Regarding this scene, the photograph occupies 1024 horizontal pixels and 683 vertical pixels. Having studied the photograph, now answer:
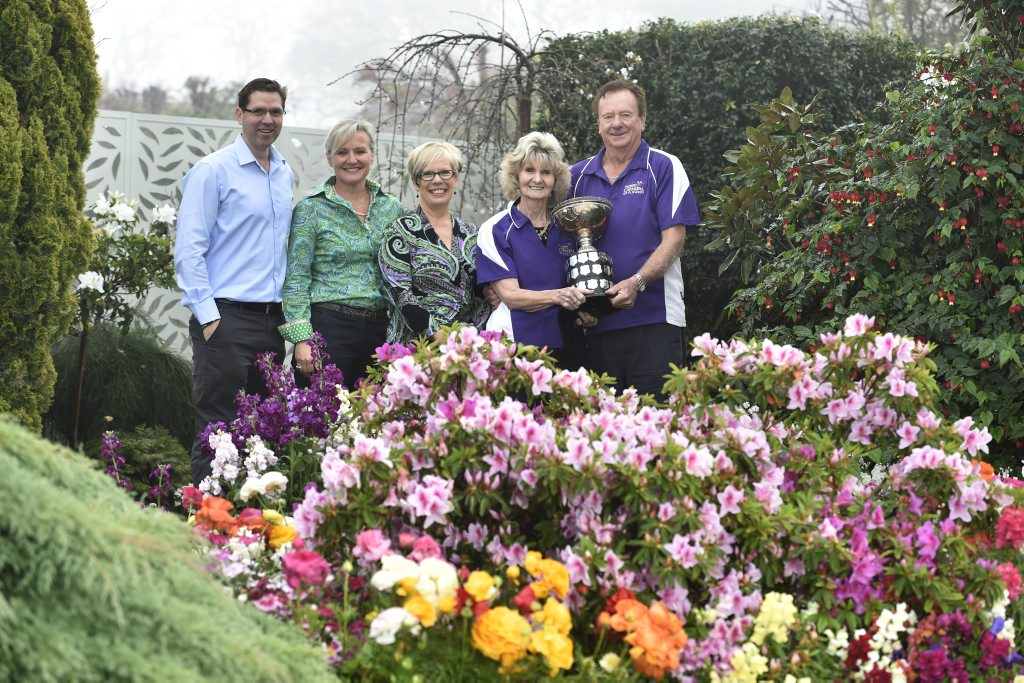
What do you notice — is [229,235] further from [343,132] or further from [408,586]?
[408,586]

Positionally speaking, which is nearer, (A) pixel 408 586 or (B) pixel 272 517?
(A) pixel 408 586

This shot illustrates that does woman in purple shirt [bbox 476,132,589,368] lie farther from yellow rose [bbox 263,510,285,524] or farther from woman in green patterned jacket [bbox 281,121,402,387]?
yellow rose [bbox 263,510,285,524]

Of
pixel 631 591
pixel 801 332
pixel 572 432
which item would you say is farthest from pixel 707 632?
pixel 801 332

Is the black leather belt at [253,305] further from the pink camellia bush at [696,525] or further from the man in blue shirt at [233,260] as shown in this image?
the pink camellia bush at [696,525]

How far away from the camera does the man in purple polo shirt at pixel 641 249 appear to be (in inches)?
172

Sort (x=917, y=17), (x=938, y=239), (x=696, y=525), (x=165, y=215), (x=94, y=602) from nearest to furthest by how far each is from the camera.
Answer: (x=94, y=602) < (x=696, y=525) < (x=938, y=239) < (x=165, y=215) < (x=917, y=17)

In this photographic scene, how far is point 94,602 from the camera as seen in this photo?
1630 mm

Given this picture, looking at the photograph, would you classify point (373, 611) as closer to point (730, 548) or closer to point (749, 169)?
point (730, 548)

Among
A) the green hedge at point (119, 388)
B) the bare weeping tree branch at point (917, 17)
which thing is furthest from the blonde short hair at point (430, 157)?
the bare weeping tree branch at point (917, 17)

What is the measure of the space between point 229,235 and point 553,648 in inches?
116

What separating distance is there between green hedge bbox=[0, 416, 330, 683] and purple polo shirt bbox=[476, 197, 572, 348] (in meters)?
2.55

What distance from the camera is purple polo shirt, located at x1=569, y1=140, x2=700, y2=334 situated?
4.38m

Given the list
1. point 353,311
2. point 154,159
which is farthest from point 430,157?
point 154,159

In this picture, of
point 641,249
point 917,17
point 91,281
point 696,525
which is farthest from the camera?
point 917,17
